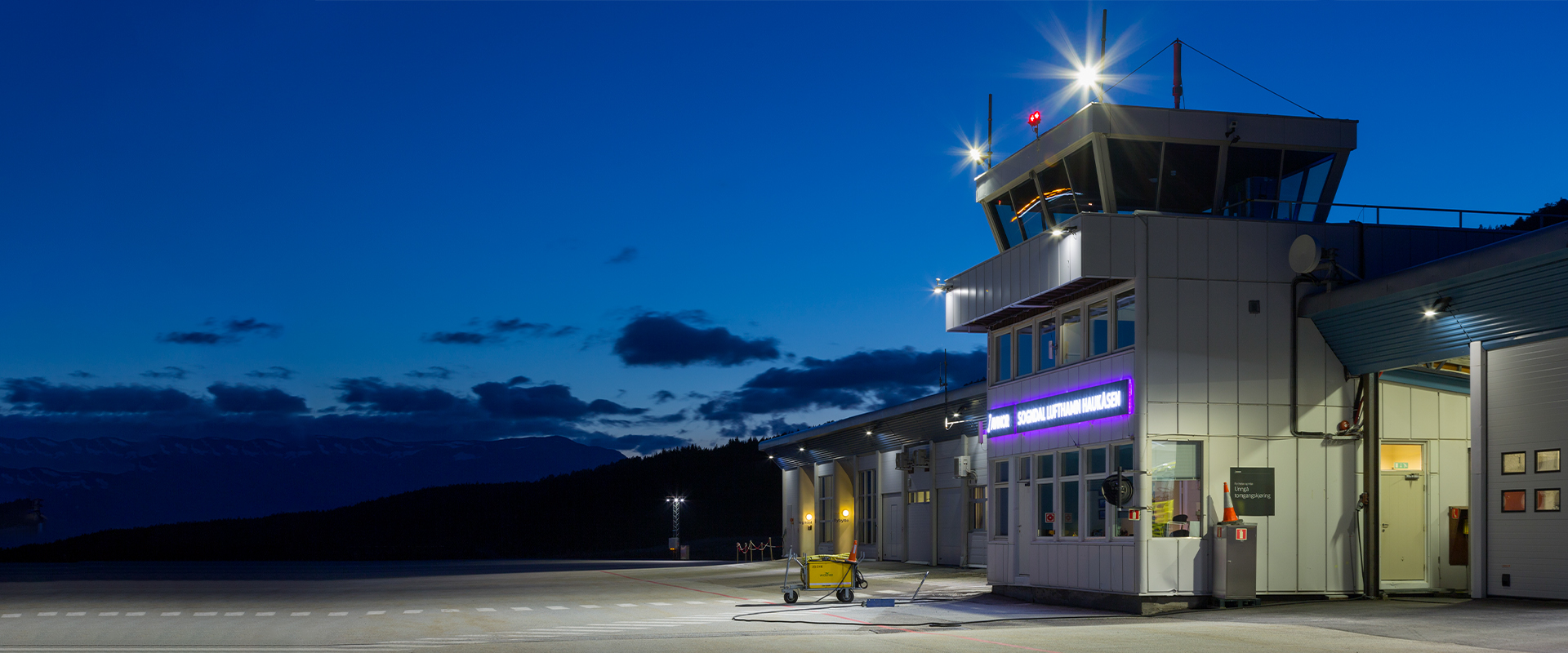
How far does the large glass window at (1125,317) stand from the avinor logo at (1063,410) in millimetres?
707

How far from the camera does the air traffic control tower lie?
2098 centimetres

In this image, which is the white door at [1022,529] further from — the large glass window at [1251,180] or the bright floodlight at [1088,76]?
the bright floodlight at [1088,76]

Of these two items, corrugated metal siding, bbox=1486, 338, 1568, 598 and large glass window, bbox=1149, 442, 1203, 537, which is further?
large glass window, bbox=1149, 442, 1203, 537

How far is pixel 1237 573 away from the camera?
20328 millimetres

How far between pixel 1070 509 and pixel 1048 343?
3.20 metres

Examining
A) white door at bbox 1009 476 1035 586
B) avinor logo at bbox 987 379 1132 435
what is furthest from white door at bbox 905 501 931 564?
white door at bbox 1009 476 1035 586

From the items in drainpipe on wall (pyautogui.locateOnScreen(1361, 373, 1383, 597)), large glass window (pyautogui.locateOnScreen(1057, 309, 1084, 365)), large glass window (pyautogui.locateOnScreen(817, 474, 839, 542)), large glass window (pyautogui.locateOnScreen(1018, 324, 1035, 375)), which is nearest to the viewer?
drainpipe on wall (pyautogui.locateOnScreen(1361, 373, 1383, 597))

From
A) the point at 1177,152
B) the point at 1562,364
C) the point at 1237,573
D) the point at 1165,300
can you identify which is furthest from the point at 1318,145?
the point at 1237,573

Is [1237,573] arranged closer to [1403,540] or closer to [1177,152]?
[1403,540]

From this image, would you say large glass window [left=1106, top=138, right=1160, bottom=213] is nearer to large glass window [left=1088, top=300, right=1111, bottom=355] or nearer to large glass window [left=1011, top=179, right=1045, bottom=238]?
large glass window [left=1088, top=300, right=1111, bottom=355]

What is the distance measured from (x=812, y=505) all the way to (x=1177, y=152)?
3501 centimetres

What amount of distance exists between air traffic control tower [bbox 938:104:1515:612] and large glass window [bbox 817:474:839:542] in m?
27.6

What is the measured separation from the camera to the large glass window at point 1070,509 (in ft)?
76.0

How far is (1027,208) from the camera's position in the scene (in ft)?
83.3
